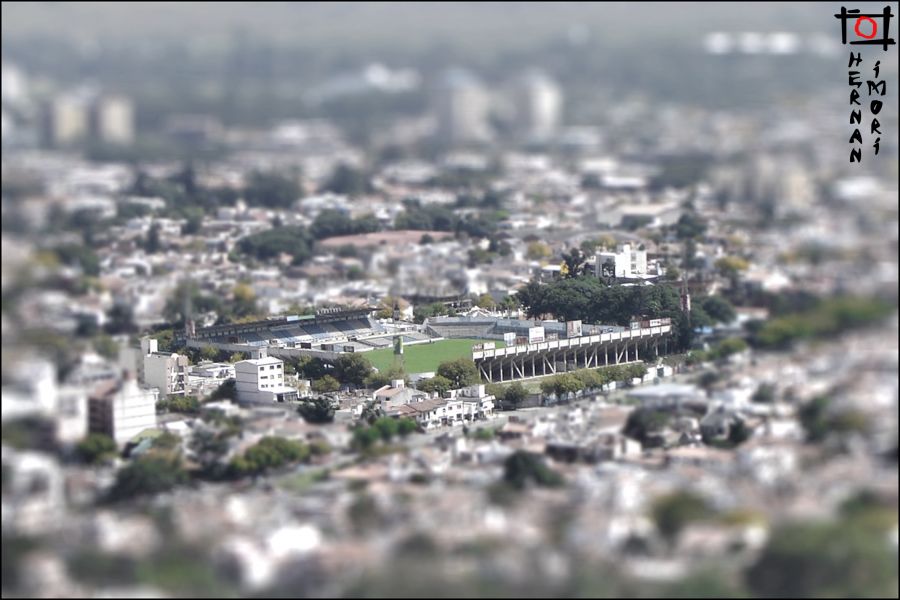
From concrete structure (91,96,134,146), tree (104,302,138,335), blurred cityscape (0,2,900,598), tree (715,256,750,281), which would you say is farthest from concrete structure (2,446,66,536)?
concrete structure (91,96,134,146)

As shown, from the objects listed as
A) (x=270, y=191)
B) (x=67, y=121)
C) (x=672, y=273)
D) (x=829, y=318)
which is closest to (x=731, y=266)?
(x=672, y=273)

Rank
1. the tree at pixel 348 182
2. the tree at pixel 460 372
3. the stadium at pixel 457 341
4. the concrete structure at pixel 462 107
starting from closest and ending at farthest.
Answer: the tree at pixel 460 372 < the stadium at pixel 457 341 < the concrete structure at pixel 462 107 < the tree at pixel 348 182

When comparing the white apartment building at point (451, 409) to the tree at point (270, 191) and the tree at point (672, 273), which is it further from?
the tree at point (270, 191)

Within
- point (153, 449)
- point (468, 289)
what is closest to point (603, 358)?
point (468, 289)

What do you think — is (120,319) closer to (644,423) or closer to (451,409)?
(451,409)

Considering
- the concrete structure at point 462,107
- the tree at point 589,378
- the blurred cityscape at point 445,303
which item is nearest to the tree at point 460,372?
the blurred cityscape at point 445,303

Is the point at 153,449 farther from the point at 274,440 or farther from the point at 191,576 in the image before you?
the point at 191,576
